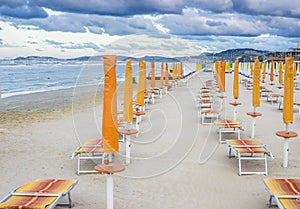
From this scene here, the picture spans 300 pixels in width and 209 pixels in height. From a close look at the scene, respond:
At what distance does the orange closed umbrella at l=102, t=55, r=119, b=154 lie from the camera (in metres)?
4.15

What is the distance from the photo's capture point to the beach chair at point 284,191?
420 centimetres

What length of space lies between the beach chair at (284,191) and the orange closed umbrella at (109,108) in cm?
202

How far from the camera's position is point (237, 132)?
31.1 ft

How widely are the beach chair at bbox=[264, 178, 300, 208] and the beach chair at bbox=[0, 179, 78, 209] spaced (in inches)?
102

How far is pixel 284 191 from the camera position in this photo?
455cm

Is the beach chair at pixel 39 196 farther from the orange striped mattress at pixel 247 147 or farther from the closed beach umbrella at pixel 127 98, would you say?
the orange striped mattress at pixel 247 147

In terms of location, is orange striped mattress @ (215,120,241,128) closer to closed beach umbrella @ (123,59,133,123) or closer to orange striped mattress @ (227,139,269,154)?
orange striped mattress @ (227,139,269,154)

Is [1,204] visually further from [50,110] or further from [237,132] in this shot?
[50,110]

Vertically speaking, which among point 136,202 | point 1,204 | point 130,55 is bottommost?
point 136,202

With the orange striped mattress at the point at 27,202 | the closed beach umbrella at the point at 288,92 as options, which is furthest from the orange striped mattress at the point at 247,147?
the orange striped mattress at the point at 27,202

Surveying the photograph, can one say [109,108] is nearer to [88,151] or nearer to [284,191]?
[284,191]

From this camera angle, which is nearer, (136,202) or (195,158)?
(136,202)

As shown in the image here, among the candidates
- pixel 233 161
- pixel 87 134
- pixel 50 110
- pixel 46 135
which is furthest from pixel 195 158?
pixel 50 110

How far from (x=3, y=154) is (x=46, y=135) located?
2.13m
